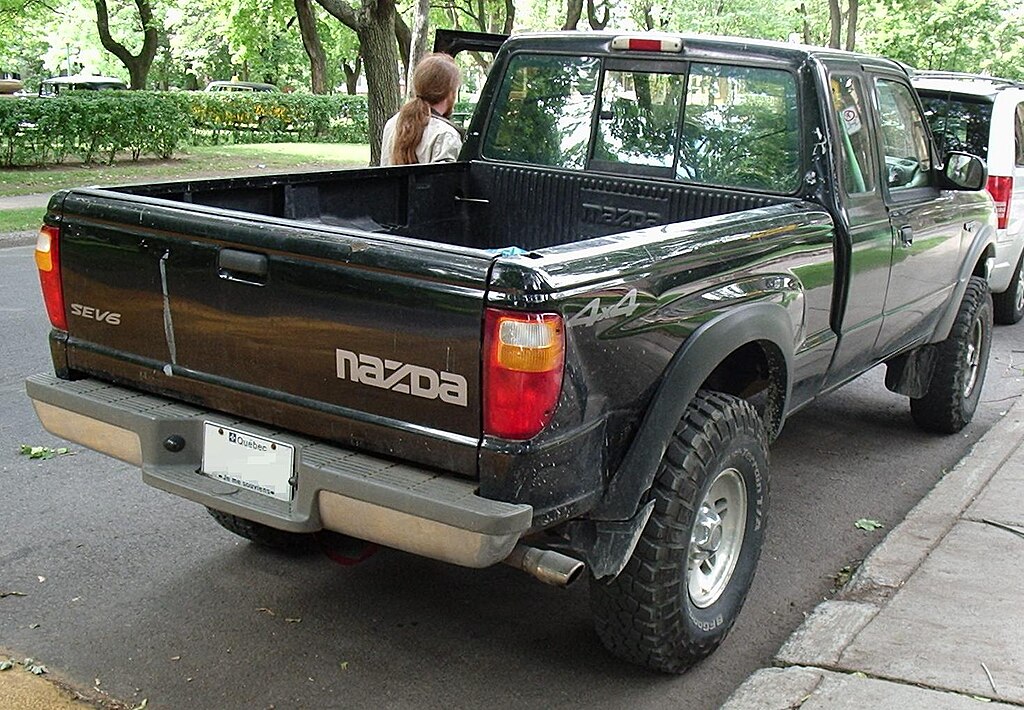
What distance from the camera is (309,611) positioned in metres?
4.07

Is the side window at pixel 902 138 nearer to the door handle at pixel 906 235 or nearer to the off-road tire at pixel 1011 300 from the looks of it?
the door handle at pixel 906 235

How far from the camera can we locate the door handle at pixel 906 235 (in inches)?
194

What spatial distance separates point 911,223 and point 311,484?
10.5ft

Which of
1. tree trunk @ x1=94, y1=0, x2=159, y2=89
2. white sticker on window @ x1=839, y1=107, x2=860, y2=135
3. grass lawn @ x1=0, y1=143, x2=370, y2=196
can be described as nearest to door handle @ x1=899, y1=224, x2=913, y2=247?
white sticker on window @ x1=839, y1=107, x2=860, y2=135

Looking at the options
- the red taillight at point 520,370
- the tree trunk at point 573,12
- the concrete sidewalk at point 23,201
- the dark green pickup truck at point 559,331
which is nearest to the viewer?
the red taillight at point 520,370

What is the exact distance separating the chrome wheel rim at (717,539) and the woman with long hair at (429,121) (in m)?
3.27

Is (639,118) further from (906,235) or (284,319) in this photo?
(284,319)

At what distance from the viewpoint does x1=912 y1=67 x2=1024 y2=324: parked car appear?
337 inches

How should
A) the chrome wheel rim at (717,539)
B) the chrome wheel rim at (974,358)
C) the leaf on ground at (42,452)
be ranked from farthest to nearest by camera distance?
the chrome wheel rim at (974,358) → the leaf on ground at (42,452) → the chrome wheel rim at (717,539)

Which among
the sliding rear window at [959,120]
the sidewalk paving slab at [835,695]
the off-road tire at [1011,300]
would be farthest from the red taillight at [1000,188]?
the sidewalk paving slab at [835,695]

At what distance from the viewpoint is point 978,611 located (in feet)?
13.4

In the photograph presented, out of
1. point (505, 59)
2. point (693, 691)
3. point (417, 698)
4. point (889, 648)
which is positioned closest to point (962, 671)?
point (889, 648)

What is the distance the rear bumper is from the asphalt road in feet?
2.27

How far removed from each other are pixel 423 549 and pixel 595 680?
103 cm
